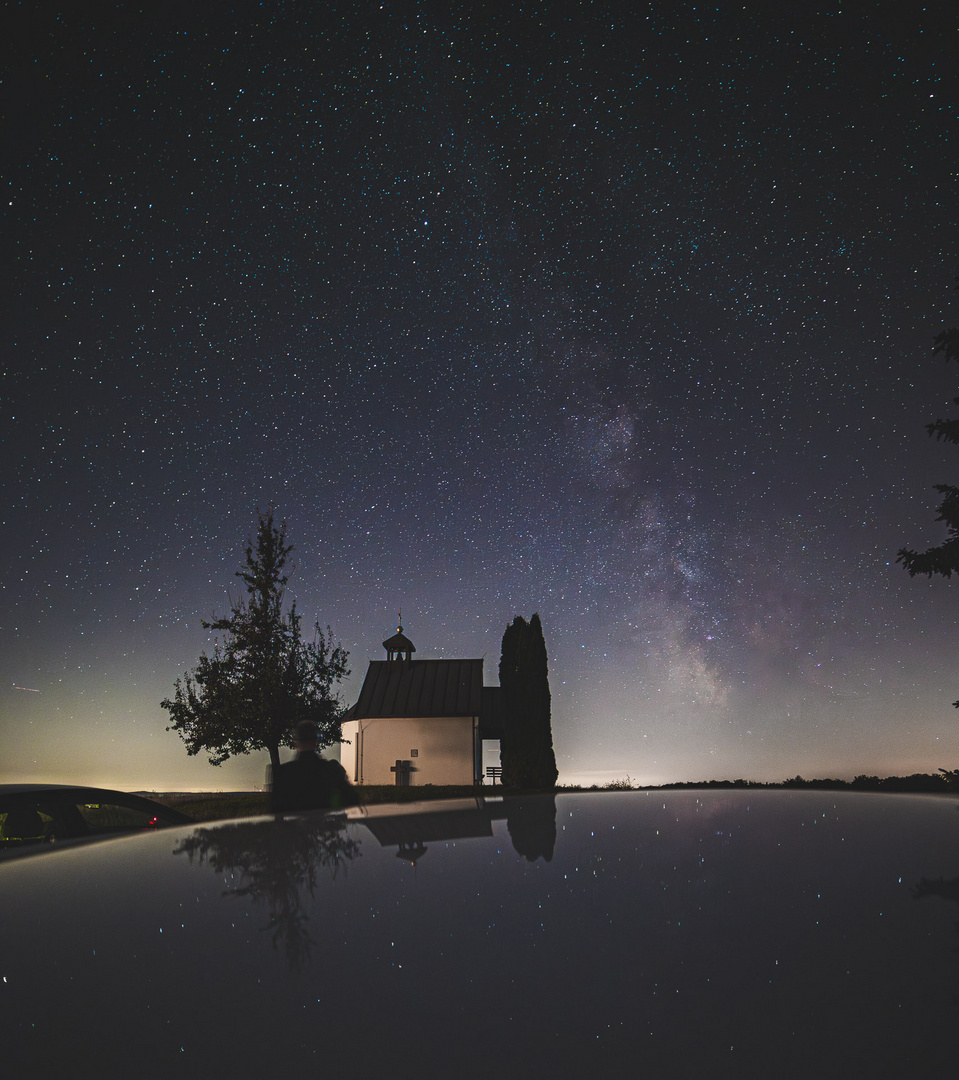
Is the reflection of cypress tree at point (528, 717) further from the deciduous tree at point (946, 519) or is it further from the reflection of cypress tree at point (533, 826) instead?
the reflection of cypress tree at point (533, 826)

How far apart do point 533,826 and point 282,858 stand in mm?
1258

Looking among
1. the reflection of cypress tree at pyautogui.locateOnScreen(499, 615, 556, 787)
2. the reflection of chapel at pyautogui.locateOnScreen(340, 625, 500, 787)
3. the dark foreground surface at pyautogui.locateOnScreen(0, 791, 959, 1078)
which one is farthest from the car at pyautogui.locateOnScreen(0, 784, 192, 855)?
the reflection of chapel at pyautogui.locateOnScreen(340, 625, 500, 787)

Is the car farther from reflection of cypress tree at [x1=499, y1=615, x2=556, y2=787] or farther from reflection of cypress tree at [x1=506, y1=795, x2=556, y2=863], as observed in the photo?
reflection of cypress tree at [x1=499, y1=615, x2=556, y2=787]

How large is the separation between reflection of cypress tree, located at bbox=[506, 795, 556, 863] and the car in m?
2.18

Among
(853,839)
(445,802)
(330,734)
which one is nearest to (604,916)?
(853,839)

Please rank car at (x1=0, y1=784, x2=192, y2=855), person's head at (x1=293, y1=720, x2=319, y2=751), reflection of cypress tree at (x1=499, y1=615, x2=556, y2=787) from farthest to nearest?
reflection of cypress tree at (x1=499, y1=615, x2=556, y2=787) → person's head at (x1=293, y1=720, x2=319, y2=751) → car at (x1=0, y1=784, x2=192, y2=855)

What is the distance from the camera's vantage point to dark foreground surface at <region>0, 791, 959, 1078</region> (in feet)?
3.78

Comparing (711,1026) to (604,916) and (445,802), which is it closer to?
(604,916)

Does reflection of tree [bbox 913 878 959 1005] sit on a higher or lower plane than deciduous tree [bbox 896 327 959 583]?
lower

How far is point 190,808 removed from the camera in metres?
21.0

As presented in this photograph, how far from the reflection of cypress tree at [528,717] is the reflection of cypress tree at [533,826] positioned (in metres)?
23.2

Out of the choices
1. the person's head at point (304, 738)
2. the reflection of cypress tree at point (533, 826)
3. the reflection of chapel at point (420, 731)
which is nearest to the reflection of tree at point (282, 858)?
the reflection of cypress tree at point (533, 826)

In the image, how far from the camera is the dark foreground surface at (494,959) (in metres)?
1.15

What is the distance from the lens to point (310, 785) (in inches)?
258
